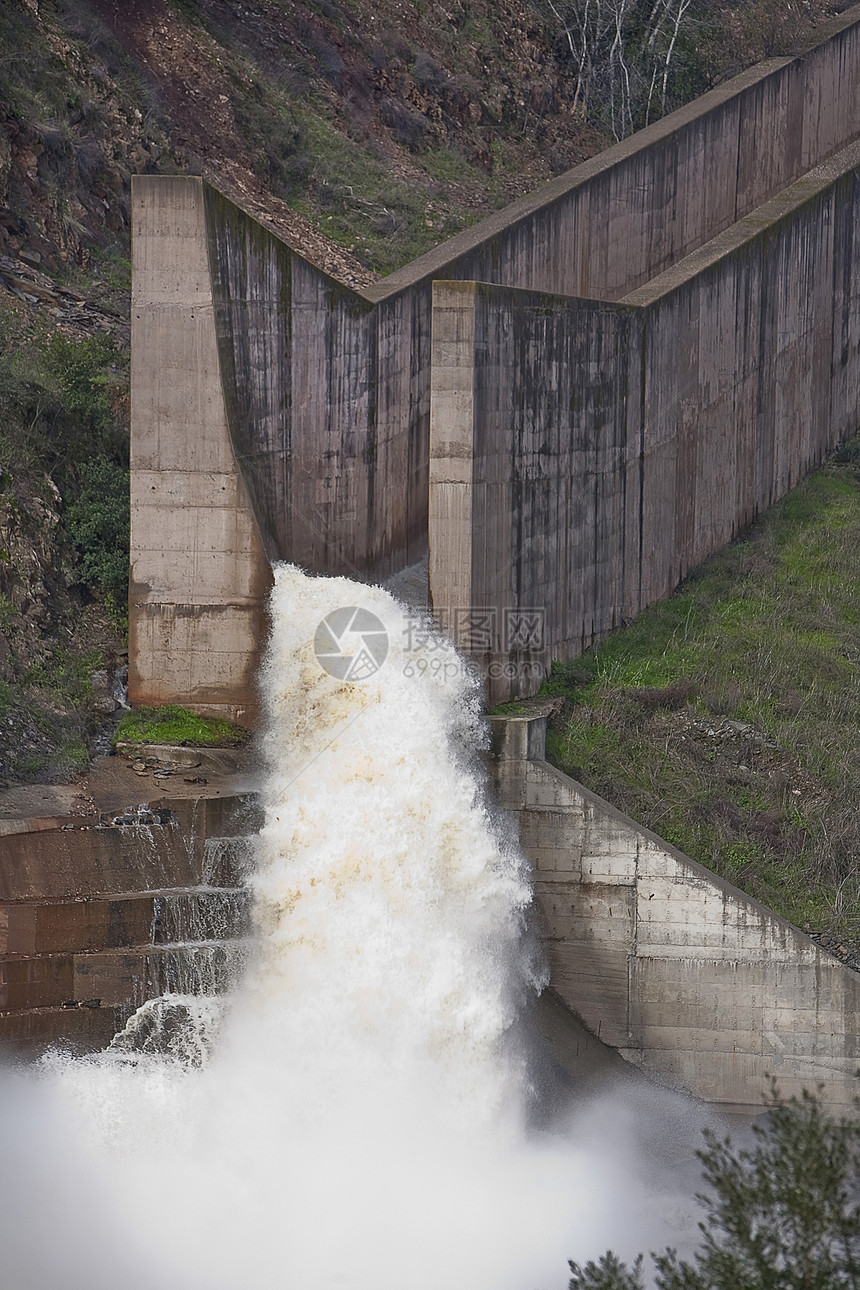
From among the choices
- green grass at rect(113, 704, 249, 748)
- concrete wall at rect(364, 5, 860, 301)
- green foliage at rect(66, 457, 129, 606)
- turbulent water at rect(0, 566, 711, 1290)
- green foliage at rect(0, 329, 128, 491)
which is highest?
concrete wall at rect(364, 5, 860, 301)

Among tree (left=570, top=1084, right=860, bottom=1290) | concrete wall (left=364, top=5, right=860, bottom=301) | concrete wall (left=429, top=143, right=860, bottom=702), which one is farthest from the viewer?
concrete wall (left=364, top=5, right=860, bottom=301)

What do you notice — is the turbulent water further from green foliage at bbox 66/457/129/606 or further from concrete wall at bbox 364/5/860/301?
concrete wall at bbox 364/5/860/301

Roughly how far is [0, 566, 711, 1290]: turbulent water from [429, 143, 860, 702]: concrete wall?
1.34 metres

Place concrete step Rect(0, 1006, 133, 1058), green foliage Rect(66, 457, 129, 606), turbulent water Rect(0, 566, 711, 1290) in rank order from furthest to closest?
green foliage Rect(66, 457, 129, 606) → concrete step Rect(0, 1006, 133, 1058) → turbulent water Rect(0, 566, 711, 1290)

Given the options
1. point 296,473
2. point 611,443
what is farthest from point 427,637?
point 611,443

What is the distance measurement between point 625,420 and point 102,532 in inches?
249

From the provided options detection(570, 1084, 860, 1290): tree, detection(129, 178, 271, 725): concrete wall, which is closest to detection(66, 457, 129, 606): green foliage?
detection(129, 178, 271, 725): concrete wall

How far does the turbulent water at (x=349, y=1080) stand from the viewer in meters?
12.7

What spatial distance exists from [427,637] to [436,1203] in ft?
18.3

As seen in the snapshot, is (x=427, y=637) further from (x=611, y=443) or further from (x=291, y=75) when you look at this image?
(x=291, y=75)

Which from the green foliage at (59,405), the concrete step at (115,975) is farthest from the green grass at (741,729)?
the green foliage at (59,405)

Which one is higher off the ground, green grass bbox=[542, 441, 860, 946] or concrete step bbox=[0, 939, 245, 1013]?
green grass bbox=[542, 441, 860, 946]

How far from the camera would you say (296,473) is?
1769cm

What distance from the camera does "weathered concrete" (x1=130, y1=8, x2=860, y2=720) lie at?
16.5 metres
